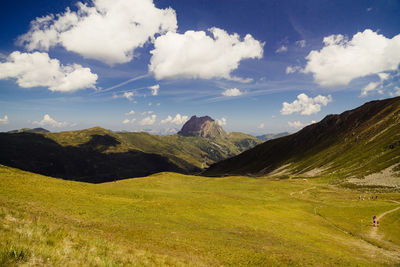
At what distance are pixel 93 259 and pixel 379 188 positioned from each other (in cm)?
13354

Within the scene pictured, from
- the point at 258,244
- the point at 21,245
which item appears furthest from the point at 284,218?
the point at 21,245

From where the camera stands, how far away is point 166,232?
30672mm

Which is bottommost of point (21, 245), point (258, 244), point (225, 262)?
point (258, 244)

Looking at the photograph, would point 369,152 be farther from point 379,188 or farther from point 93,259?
point 93,259

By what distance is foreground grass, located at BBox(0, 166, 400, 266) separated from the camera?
12828 mm

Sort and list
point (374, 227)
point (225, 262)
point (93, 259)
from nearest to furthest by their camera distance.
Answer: point (93, 259) → point (225, 262) → point (374, 227)

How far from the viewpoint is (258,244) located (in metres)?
31.0

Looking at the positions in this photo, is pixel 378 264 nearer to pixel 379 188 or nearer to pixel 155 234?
pixel 155 234

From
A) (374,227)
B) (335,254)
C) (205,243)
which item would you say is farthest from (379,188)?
(205,243)

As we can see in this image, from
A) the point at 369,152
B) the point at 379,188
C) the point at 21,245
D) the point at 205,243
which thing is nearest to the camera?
the point at 21,245

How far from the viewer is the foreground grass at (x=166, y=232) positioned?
1283 cm

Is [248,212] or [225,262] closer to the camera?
[225,262]

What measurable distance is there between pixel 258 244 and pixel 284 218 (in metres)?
23.9

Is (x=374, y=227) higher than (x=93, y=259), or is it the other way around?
(x=93, y=259)
